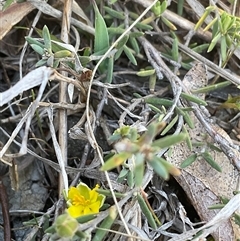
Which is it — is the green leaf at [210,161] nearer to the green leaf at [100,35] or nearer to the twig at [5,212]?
the green leaf at [100,35]

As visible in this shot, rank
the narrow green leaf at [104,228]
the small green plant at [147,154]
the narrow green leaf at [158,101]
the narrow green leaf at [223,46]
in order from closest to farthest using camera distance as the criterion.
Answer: the small green plant at [147,154] < the narrow green leaf at [104,228] < the narrow green leaf at [158,101] < the narrow green leaf at [223,46]

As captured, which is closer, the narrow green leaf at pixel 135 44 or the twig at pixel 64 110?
the twig at pixel 64 110

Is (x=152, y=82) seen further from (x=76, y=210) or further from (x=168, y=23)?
(x=76, y=210)

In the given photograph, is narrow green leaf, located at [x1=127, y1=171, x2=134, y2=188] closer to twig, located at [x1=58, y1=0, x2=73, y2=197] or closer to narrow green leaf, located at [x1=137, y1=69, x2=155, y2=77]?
twig, located at [x1=58, y1=0, x2=73, y2=197]

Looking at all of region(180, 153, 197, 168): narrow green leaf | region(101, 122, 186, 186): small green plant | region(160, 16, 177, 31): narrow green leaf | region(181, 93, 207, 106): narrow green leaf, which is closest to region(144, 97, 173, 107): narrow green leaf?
region(181, 93, 207, 106): narrow green leaf

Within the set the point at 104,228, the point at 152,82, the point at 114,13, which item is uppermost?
the point at 114,13

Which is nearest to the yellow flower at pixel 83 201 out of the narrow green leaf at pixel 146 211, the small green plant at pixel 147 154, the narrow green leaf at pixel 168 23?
the narrow green leaf at pixel 146 211

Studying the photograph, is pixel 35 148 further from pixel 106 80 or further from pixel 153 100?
pixel 153 100

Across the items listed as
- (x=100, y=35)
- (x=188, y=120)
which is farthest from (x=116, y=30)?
(x=188, y=120)
